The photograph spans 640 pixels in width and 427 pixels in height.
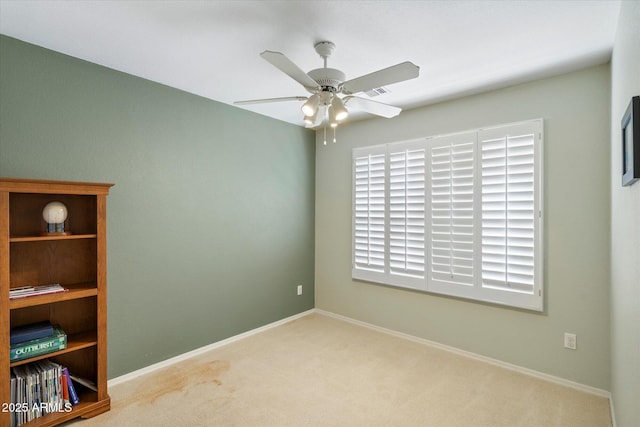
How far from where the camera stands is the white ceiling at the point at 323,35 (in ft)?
5.99

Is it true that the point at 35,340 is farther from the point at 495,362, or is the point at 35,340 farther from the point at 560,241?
the point at 560,241

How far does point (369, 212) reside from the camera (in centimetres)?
387

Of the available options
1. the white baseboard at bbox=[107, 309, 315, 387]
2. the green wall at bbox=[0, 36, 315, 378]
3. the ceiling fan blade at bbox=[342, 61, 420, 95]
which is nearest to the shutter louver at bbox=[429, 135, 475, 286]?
the ceiling fan blade at bbox=[342, 61, 420, 95]

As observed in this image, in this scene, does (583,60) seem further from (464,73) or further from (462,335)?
(462,335)

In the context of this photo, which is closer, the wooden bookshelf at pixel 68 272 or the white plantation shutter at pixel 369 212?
the wooden bookshelf at pixel 68 272

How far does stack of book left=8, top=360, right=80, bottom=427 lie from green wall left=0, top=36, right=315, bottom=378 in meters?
0.44

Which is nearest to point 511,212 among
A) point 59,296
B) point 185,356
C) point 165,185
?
point 165,185

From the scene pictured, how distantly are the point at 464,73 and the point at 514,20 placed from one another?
0.74 m

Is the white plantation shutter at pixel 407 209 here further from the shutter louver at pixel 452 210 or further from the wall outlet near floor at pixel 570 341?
the wall outlet near floor at pixel 570 341

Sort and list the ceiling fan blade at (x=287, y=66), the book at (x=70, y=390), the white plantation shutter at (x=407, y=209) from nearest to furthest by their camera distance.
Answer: the ceiling fan blade at (x=287, y=66) → the book at (x=70, y=390) → the white plantation shutter at (x=407, y=209)

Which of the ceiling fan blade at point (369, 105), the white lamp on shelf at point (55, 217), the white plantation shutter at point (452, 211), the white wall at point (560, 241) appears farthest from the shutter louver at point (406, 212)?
the white lamp on shelf at point (55, 217)

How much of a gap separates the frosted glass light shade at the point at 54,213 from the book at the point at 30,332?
2.26 feet

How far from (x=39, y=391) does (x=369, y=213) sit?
317cm

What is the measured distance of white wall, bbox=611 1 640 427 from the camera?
4.44ft
